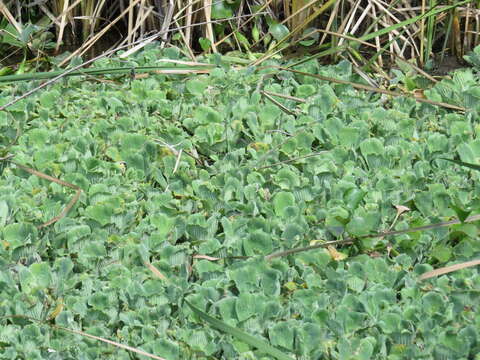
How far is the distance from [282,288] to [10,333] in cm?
63

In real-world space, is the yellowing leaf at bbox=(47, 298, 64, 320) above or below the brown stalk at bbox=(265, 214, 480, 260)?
above

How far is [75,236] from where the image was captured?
7.16ft

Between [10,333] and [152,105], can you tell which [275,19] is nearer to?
[152,105]

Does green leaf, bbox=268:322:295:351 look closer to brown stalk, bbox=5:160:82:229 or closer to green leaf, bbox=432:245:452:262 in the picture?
green leaf, bbox=432:245:452:262

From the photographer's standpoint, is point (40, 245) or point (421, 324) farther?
point (40, 245)

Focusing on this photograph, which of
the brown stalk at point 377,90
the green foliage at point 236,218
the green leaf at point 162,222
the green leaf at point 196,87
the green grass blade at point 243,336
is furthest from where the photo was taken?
the green leaf at point 196,87

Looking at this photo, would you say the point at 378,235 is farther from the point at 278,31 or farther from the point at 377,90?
the point at 278,31

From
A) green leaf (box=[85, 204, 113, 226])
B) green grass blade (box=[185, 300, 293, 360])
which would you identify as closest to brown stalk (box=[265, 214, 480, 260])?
green grass blade (box=[185, 300, 293, 360])

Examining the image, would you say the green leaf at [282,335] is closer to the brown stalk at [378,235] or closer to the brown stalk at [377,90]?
the brown stalk at [378,235]

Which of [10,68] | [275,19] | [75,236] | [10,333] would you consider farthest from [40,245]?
[275,19]

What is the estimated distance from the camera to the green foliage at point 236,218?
6.15 ft

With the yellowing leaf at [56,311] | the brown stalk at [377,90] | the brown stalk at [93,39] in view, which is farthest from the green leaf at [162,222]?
the brown stalk at [93,39]

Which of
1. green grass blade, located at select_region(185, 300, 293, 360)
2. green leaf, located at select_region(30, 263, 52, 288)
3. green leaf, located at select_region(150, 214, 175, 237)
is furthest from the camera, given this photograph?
green leaf, located at select_region(150, 214, 175, 237)

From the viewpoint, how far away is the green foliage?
187cm
